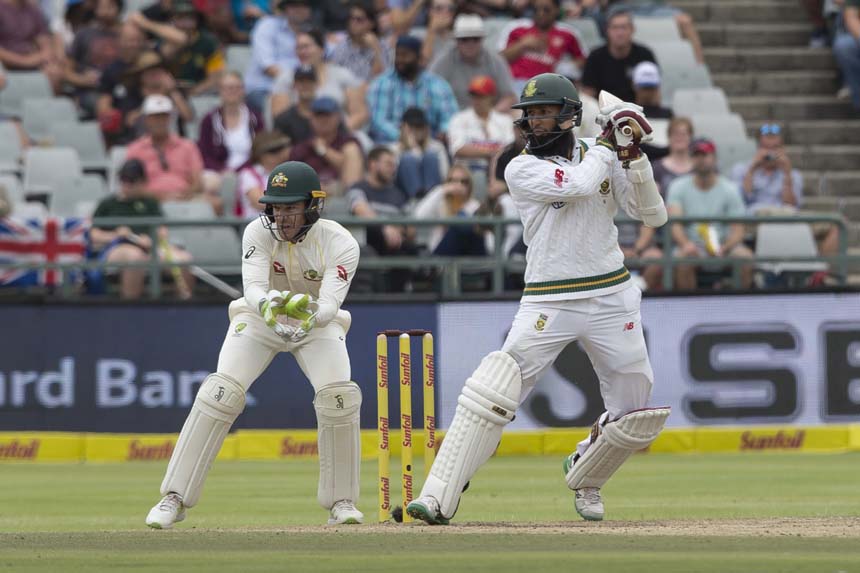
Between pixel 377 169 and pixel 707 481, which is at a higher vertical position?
pixel 377 169

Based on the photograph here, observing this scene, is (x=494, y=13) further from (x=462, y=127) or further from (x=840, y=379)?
(x=840, y=379)

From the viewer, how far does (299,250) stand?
29.9ft

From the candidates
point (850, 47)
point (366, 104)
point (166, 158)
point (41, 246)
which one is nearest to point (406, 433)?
point (41, 246)

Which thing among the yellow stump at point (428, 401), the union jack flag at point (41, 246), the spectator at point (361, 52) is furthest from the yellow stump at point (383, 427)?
the spectator at point (361, 52)

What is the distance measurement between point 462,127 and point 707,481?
536 cm

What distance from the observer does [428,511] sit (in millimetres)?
8500

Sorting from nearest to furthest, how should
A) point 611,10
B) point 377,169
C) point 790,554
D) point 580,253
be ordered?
point 790,554
point 580,253
point 377,169
point 611,10

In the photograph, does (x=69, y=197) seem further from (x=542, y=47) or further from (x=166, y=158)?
(x=542, y=47)

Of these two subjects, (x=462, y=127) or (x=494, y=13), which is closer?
(x=462, y=127)

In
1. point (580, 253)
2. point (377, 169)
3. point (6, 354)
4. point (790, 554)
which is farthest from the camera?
point (377, 169)

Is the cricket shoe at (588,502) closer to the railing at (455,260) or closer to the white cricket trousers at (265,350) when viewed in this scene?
the white cricket trousers at (265,350)

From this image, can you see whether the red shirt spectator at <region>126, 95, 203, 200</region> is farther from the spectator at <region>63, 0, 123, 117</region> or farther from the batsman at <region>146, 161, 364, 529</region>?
the batsman at <region>146, 161, 364, 529</region>

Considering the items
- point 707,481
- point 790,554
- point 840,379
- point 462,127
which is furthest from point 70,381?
point 790,554

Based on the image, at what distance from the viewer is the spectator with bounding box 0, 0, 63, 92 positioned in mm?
18031
